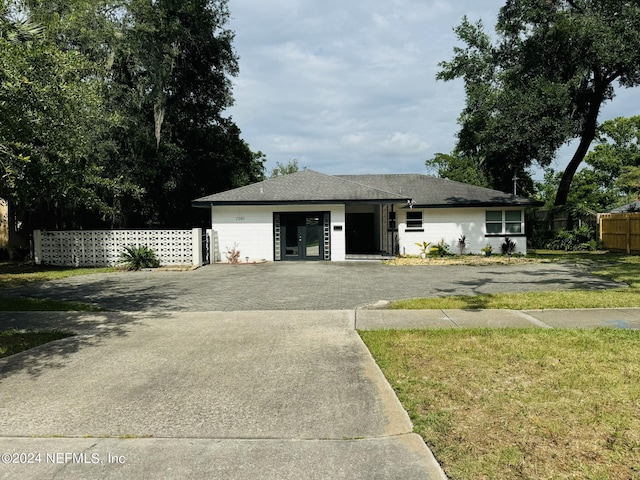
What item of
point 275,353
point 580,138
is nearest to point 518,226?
point 580,138

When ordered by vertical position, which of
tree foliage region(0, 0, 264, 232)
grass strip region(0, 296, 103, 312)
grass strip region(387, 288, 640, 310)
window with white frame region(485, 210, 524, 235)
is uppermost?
tree foliage region(0, 0, 264, 232)

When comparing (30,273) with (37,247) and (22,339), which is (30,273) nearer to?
(37,247)

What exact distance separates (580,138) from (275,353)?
27.0 m

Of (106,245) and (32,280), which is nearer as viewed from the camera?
(32,280)

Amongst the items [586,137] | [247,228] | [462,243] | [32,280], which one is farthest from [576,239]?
[32,280]

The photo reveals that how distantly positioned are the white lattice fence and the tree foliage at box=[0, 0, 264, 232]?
1.51 meters

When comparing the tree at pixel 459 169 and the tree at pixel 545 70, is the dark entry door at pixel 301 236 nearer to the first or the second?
the tree at pixel 545 70

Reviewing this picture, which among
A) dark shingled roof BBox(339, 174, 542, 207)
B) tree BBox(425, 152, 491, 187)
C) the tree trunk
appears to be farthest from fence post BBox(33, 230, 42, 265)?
tree BBox(425, 152, 491, 187)

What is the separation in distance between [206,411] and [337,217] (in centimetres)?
1798

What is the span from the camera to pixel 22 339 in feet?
22.6

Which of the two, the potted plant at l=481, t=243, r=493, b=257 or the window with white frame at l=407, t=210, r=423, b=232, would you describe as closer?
the potted plant at l=481, t=243, r=493, b=257

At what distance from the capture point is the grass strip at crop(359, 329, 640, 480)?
3.17 meters

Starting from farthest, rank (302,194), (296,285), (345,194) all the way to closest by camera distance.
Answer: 1. (302,194)
2. (345,194)
3. (296,285)

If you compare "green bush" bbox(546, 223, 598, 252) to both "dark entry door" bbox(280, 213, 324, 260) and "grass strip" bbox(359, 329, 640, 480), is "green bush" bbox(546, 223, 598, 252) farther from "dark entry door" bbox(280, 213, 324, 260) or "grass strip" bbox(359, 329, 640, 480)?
"grass strip" bbox(359, 329, 640, 480)
